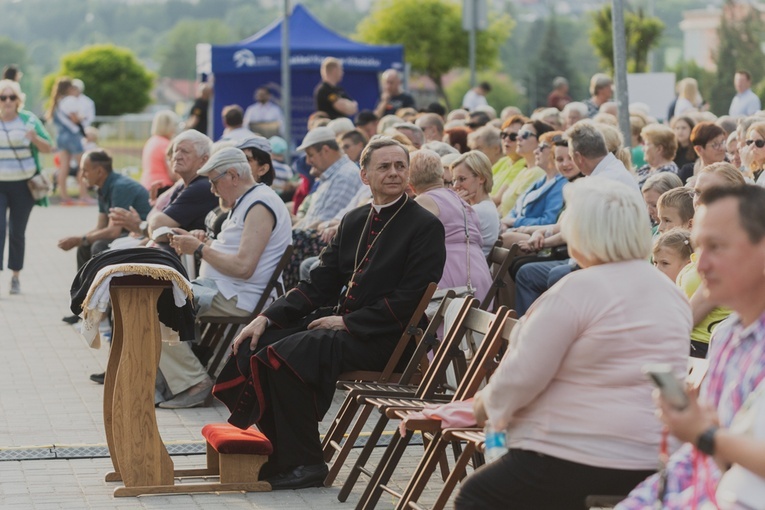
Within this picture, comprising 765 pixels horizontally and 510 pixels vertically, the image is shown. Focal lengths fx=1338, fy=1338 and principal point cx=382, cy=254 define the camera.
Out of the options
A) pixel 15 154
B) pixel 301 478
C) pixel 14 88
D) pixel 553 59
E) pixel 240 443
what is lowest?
pixel 301 478

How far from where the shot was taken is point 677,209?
6.59 meters

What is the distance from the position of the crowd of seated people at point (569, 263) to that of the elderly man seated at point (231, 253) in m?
0.01

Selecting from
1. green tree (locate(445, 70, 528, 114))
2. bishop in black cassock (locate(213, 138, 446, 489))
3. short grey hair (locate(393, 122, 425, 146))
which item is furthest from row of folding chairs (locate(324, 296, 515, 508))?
green tree (locate(445, 70, 528, 114))

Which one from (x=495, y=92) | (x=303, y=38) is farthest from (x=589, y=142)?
(x=495, y=92)

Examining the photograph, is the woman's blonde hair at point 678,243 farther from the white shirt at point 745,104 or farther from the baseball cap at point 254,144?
the white shirt at point 745,104

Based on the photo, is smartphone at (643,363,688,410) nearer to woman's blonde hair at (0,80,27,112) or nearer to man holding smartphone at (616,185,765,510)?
man holding smartphone at (616,185,765,510)

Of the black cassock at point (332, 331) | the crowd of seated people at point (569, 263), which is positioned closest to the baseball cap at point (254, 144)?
the crowd of seated people at point (569, 263)

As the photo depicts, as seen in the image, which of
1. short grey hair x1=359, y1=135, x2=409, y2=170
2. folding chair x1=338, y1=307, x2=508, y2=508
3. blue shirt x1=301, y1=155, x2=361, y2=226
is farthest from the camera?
blue shirt x1=301, y1=155, x2=361, y2=226

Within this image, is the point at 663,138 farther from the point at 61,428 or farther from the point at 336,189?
the point at 61,428

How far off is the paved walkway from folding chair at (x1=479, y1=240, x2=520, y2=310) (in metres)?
1.18

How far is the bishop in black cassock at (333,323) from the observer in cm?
636

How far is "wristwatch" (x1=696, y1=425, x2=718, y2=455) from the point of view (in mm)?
3145

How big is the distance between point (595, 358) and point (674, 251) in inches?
86.8

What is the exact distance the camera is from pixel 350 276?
6.93m
